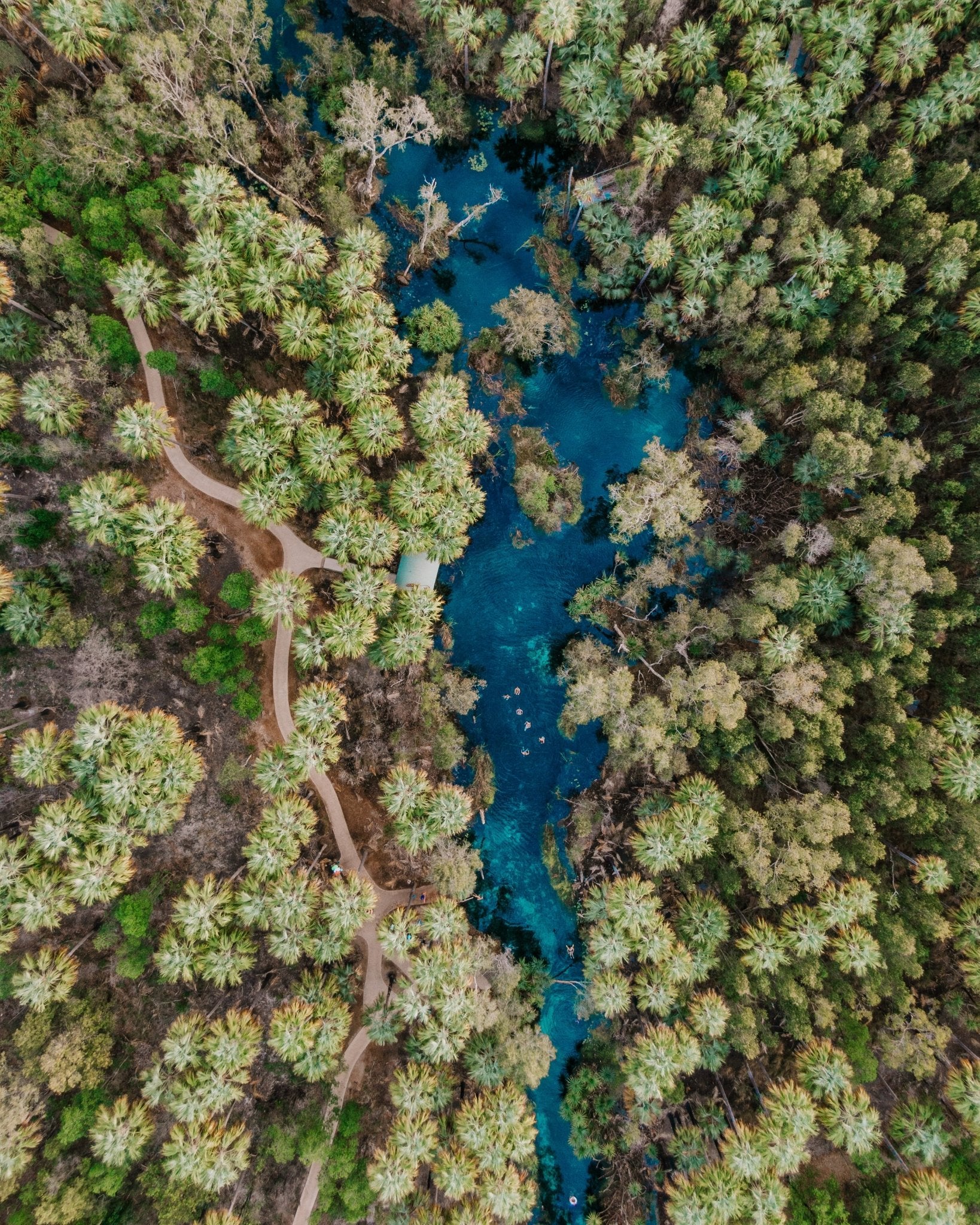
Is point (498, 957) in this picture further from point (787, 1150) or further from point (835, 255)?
point (835, 255)

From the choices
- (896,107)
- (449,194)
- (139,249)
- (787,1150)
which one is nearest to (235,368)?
(139,249)

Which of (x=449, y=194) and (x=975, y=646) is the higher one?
(x=449, y=194)

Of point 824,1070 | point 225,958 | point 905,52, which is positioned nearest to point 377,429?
point 225,958

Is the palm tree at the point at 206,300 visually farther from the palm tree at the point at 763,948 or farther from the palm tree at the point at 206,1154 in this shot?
the palm tree at the point at 763,948

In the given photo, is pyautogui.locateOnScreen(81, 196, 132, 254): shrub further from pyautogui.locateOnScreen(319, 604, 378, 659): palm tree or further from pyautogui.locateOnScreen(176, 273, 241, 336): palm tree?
pyautogui.locateOnScreen(319, 604, 378, 659): palm tree

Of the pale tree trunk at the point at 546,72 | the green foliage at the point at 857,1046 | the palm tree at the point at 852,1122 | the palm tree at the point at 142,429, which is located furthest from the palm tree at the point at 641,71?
the palm tree at the point at 852,1122
